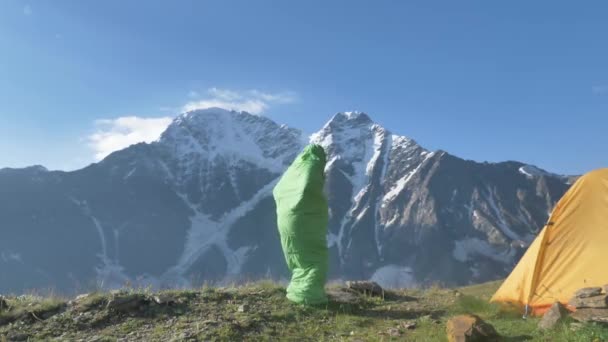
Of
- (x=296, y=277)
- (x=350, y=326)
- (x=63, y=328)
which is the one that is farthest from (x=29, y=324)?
(x=350, y=326)

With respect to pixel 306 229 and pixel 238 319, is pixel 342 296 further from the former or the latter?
pixel 238 319

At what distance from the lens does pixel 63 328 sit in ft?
42.3

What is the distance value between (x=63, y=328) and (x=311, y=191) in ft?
22.7

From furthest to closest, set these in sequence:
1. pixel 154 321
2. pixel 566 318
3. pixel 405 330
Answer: pixel 154 321 → pixel 405 330 → pixel 566 318

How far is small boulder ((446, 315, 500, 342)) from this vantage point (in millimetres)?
10148

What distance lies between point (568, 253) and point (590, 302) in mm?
3290

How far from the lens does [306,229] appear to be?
15461 millimetres

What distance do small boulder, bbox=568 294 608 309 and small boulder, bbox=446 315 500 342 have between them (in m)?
2.80

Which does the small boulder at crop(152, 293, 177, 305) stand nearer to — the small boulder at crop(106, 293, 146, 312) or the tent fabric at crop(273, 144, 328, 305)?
the small boulder at crop(106, 293, 146, 312)

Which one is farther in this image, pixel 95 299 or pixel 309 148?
pixel 309 148

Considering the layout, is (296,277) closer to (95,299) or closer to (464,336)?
(95,299)

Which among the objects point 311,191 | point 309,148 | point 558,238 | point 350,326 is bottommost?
point 350,326

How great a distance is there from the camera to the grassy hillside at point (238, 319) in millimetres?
Answer: 11867

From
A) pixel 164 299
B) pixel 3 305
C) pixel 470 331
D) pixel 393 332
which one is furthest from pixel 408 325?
pixel 3 305
